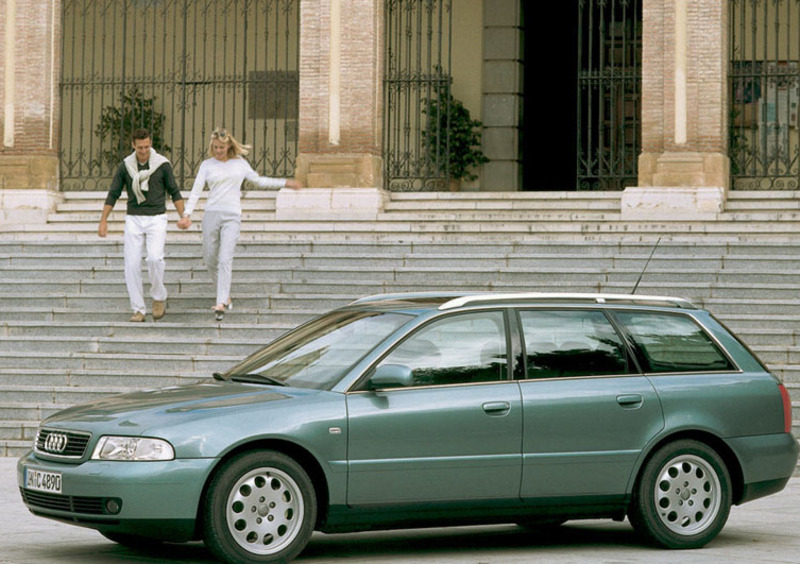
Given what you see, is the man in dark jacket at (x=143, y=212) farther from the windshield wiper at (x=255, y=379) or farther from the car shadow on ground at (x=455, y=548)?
the windshield wiper at (x=255, y=379)

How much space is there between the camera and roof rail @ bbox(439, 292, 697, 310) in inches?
314

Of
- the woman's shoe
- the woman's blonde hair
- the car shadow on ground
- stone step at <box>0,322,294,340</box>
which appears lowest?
the car shadow on ground

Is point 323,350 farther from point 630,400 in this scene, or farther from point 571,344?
point 630,400

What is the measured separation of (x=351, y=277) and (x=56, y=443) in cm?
863

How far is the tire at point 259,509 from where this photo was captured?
711cm

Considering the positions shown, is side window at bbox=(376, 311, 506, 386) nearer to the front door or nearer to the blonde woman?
the front door

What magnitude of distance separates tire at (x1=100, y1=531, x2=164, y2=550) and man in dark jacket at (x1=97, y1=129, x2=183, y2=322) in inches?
265

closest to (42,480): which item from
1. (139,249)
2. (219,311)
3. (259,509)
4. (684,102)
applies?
(259,509)

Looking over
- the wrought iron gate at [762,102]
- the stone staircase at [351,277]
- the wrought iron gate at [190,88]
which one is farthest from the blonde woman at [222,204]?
the wrought iron gate at [190,88]

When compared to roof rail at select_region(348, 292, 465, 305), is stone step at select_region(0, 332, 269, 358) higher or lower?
lower

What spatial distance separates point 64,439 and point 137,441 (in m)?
0.49

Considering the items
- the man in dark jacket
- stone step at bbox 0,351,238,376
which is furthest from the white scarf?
stone step at bbox 0,351,238,376

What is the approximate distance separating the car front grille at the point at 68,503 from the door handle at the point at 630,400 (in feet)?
9.11

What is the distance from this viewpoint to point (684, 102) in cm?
1989
